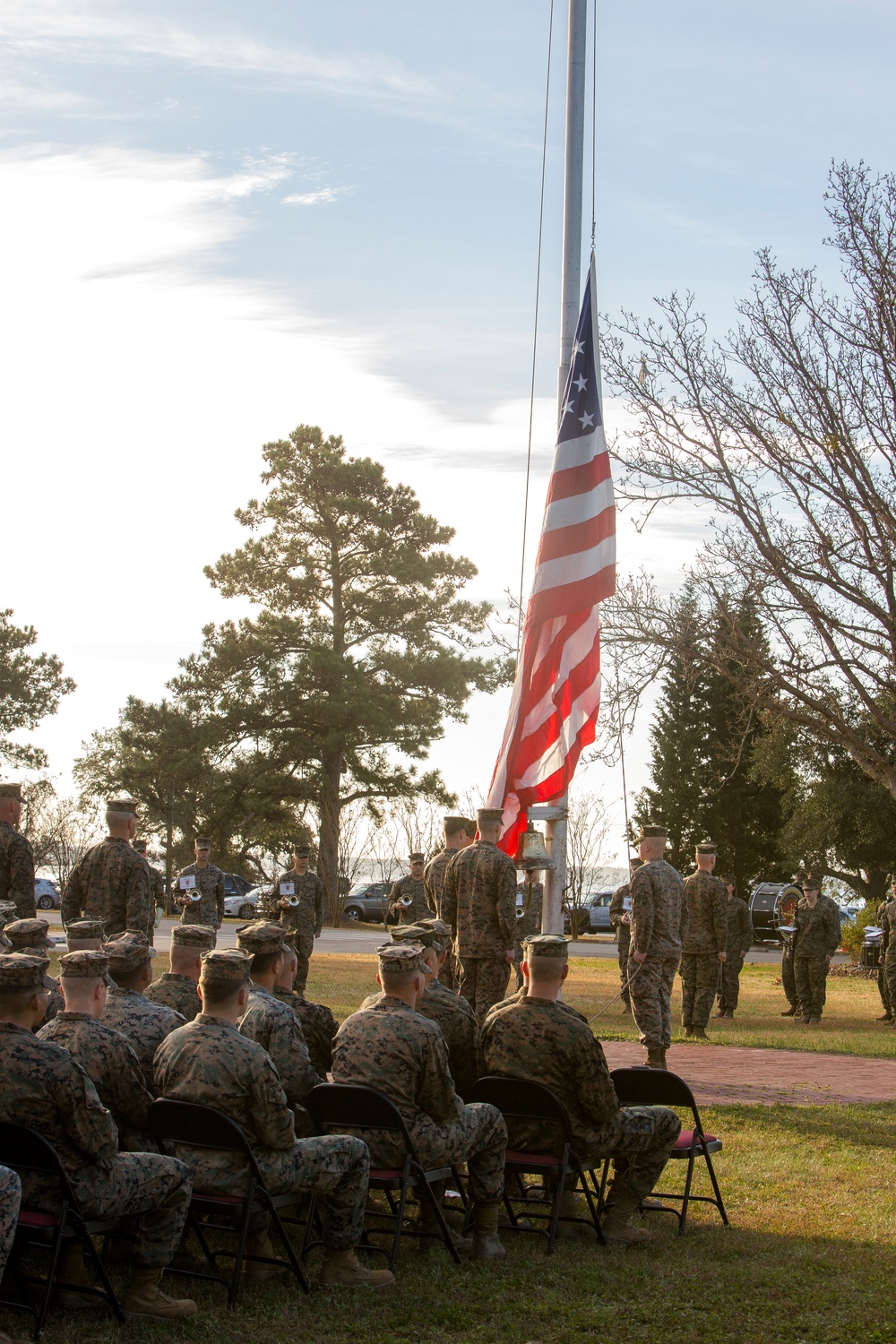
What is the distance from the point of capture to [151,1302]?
5.08 m

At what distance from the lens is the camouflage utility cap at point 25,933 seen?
6301mm

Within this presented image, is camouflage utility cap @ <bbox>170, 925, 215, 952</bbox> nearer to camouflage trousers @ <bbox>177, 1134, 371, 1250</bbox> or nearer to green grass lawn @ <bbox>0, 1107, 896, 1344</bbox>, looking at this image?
camouflage trousers @ <bbox>177, 1134, 371, 1250</bbox>

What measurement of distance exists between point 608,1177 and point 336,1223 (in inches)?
116

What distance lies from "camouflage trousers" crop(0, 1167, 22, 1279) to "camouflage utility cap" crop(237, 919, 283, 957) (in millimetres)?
2005

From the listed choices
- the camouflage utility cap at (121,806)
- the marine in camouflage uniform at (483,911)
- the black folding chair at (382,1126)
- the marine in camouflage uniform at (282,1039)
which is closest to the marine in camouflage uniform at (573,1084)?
the black folding chair at (382,1126)

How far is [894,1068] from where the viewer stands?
13859mm

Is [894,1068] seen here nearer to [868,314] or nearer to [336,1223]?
[336,1223]

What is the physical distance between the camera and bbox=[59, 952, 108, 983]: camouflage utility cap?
5457 millimetres

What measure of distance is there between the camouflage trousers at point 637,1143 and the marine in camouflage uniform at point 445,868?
409 centimetres

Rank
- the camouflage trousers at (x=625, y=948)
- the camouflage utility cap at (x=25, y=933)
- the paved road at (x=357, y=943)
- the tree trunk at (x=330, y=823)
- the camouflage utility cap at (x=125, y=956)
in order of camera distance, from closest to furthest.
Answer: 1. the camouflage utility cap at (x=25, y=933)
2. the camouflage utility cap at (x=125, y=956)
3. the camouflage trousers at (x=625, y=948)
4. the paved road at (x=357, y=943)
5. the tree trunk at (x=330, y=823)

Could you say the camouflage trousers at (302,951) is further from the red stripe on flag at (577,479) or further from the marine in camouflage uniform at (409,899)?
the red stripe on flag at (577,479)

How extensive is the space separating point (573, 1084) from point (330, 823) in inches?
1509

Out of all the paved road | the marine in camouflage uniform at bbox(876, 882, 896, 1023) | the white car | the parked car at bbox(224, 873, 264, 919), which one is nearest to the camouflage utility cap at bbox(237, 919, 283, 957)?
the marine in camouflage uniform at bbox(876, 882, 896, 1023)

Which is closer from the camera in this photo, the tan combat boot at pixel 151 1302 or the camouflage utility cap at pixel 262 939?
the tan combat boot at pixel 151 1302
